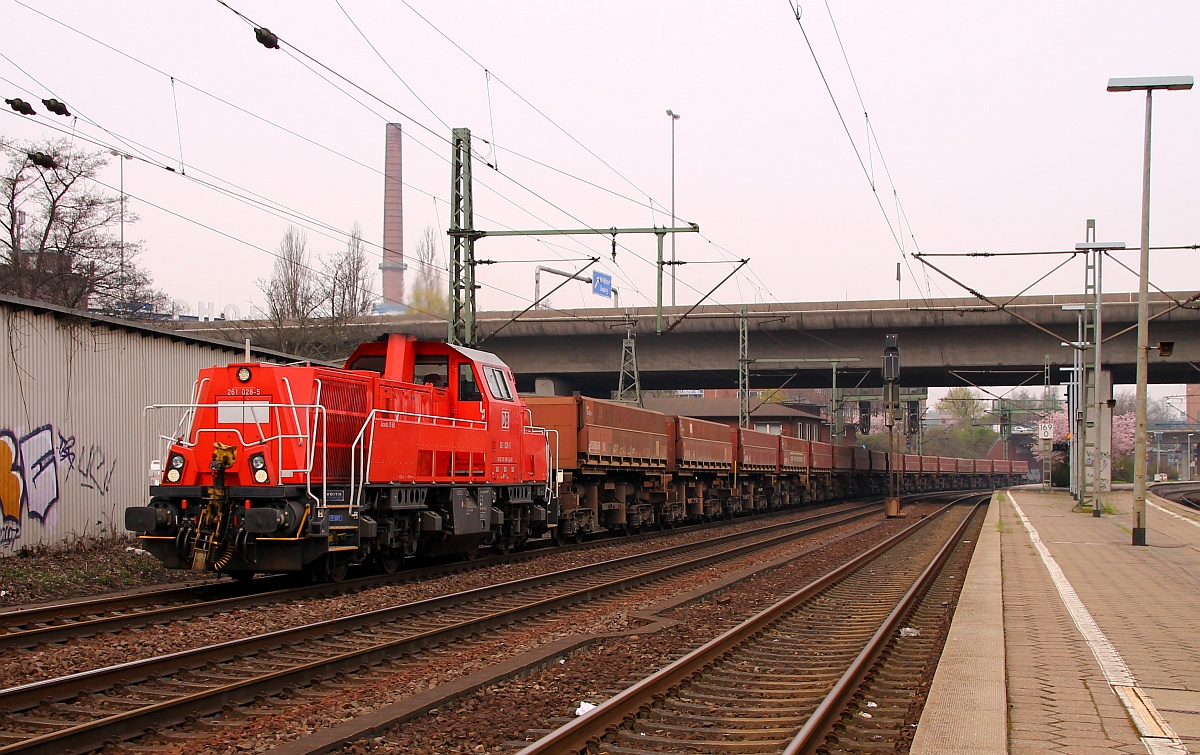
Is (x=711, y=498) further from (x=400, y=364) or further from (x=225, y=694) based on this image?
Answer: (x=225, y=694)

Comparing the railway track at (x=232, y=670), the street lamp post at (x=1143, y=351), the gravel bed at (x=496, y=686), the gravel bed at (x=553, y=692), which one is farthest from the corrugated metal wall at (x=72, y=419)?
the street lamp post at (x=1143, y=351)

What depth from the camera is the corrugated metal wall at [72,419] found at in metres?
15.2

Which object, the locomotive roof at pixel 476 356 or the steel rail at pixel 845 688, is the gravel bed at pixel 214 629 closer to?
the locomotive roof at pixel 476 356

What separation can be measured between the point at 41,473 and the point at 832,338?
36798 millimetres

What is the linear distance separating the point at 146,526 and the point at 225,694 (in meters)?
5.65

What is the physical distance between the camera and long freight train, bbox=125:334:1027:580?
12.4 meters

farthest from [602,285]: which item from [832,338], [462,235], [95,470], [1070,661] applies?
[1070,661]

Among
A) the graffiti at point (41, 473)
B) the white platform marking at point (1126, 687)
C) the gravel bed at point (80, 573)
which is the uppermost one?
the graffiti at point (41, 473)

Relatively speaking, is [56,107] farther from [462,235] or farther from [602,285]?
[602,285]

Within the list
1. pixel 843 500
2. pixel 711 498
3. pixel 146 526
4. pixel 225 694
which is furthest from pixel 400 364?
pixel 843 500

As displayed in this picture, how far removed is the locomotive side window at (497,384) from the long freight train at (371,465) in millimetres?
47

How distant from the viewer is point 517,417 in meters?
18.0

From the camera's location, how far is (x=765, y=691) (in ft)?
26.9

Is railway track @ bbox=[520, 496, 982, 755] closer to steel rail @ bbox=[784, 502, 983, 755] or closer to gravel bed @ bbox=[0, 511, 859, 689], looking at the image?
steel rail @ bbox=[784, 502, 983, 755]
